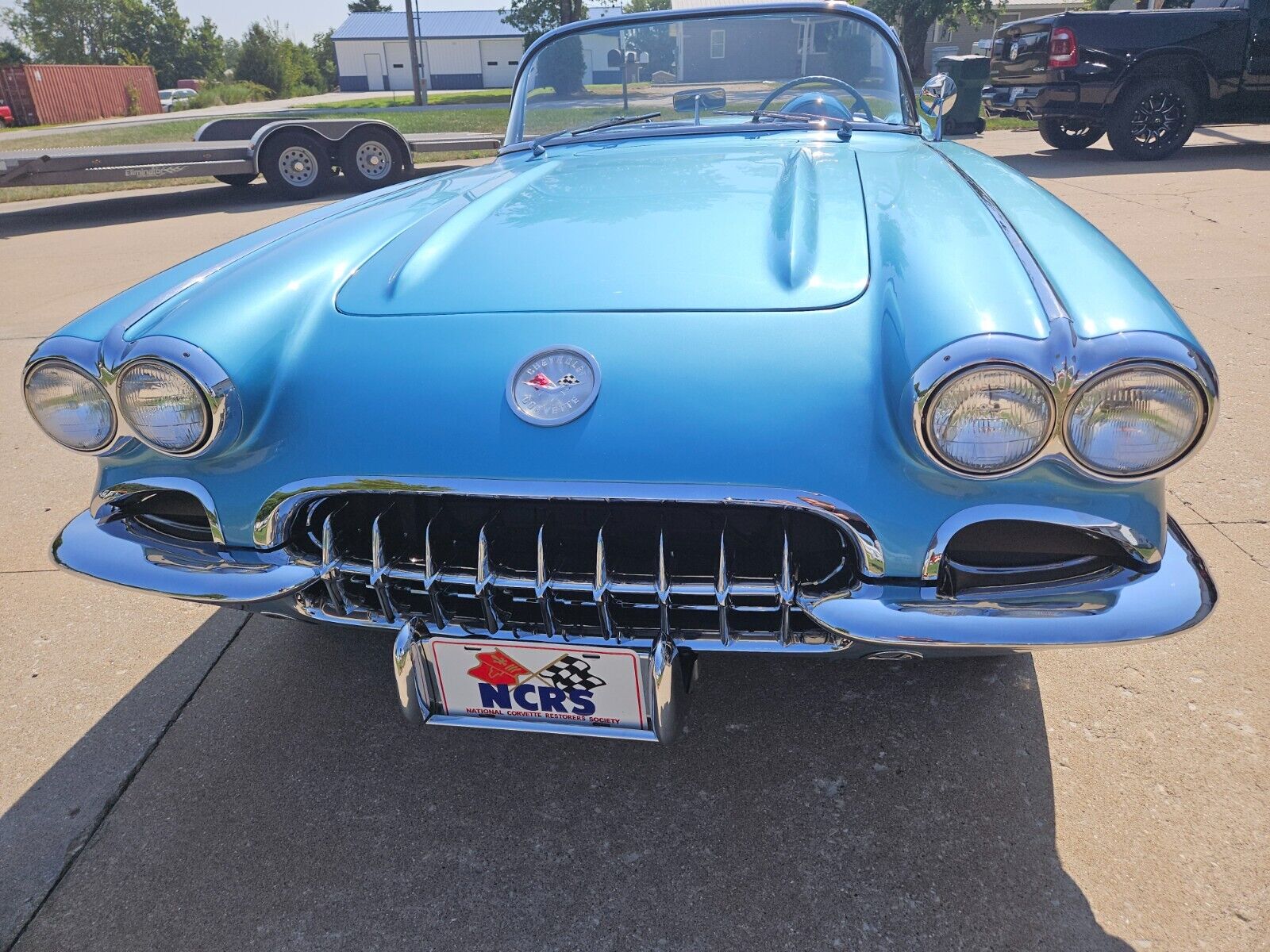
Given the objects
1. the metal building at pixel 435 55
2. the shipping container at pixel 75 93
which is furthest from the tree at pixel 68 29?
the shipping container at pixel 75 93

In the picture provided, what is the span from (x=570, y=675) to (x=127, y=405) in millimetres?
909

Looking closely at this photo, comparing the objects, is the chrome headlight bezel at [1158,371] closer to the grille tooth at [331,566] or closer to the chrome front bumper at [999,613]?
the chrome front bumper at [999,613]

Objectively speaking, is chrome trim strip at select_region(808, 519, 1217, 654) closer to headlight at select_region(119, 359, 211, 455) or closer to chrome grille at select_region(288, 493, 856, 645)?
chrome grille at select_region(288, 493, 856, 645)

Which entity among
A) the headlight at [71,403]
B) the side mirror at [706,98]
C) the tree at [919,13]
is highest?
the tree at [919,13]

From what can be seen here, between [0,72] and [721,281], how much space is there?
4127 cm

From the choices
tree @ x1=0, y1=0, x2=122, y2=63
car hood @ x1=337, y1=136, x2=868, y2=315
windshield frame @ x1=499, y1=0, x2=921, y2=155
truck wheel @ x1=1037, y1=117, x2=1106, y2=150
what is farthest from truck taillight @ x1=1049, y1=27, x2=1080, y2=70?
tree @ x1=0, y1=0, x2=122, y2=63

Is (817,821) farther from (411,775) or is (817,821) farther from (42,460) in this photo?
(42,460)

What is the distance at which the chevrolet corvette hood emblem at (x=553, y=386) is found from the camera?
1.46 meters

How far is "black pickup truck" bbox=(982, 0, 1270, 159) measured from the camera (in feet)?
28.1

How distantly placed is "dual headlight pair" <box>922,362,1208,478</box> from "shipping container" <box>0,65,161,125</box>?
41.0m

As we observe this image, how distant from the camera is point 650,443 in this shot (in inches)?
56.0

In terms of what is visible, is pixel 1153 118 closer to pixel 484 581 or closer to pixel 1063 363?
pixel 1063 363

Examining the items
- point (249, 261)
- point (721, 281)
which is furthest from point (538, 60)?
point (721, 281)

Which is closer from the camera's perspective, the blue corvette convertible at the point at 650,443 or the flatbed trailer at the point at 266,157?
the blue corvette convertible at the point at 650,443
